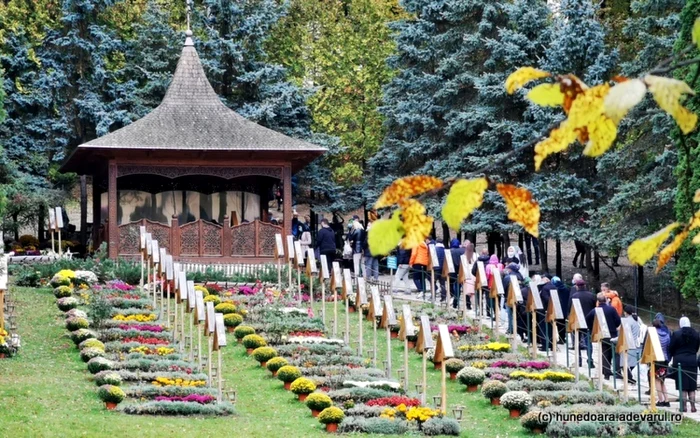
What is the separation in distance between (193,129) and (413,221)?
3207 cm

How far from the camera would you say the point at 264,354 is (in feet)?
73.4

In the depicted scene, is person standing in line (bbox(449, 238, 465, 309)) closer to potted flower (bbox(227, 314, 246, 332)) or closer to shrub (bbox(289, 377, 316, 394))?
potted flower (bbox(227, 314, 246, 332))

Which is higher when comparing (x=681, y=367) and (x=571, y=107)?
(x=571, y=107)

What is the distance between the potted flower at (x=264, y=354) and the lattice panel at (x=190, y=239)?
11.0 m

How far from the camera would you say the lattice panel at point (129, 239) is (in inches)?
1300

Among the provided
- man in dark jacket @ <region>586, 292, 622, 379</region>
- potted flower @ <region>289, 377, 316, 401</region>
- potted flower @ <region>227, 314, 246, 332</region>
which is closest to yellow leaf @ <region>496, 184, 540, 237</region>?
potted flower @ <region>289, 377, 316, 401</region>

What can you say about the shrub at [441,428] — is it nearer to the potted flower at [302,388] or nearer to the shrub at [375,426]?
the shrub at [375,426]

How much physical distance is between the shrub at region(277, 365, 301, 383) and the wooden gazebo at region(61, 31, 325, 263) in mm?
12762

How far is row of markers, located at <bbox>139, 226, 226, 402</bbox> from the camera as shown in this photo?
1927 centimetres

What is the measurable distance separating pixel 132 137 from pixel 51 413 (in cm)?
1718

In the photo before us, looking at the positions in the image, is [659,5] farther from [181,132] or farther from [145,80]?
[145,80]

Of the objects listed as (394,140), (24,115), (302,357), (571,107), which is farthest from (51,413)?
(24,115)

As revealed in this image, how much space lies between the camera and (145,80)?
42.4 meters

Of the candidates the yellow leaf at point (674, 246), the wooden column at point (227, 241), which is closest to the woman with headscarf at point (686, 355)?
the yellow leaf at point (674, 246)
